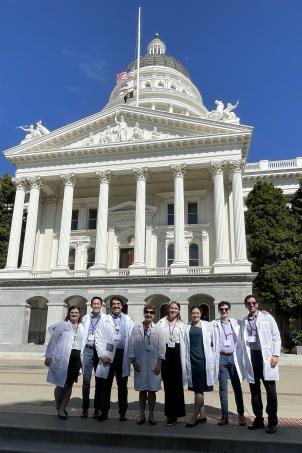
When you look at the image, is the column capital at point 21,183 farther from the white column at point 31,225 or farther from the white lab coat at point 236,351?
the white lab coat at point 236,351

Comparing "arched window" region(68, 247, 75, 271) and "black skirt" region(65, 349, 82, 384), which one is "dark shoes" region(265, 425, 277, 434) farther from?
"arched window" region(68, 247, 75, 271)

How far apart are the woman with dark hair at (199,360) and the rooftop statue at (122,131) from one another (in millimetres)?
28750

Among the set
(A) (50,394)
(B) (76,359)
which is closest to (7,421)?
(B) (76,359)

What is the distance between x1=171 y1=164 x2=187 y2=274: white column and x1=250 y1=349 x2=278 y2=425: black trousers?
22.9 meters

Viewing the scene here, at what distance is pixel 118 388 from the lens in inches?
289

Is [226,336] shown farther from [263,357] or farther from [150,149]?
[150,149]

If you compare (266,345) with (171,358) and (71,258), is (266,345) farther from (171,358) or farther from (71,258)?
(71,258)

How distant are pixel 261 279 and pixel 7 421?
2728 centimetres

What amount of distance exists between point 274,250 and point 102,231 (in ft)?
45.5

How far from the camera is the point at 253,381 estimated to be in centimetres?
696

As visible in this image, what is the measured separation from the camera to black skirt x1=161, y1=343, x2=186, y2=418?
6933mm

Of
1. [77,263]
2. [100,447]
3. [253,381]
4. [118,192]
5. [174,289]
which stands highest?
[118,192]

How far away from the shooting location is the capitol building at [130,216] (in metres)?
30.4

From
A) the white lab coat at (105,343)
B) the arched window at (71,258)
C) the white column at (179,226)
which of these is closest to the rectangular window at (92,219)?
the arched window at (71,258)
